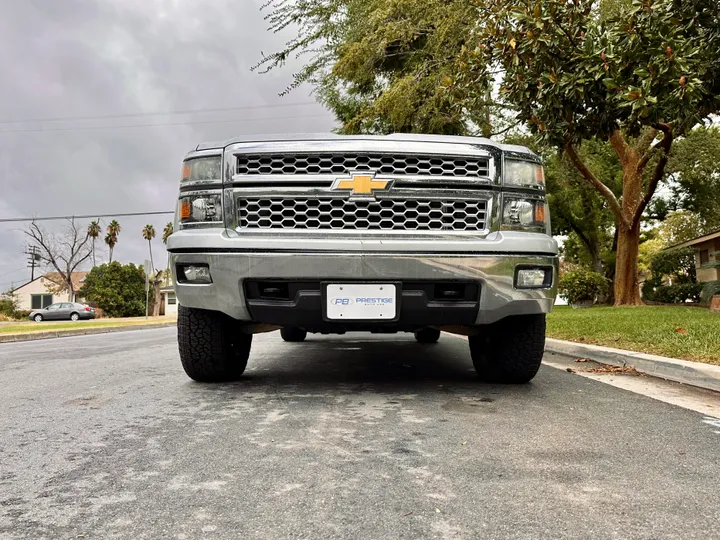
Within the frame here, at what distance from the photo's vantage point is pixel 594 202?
90.7ft

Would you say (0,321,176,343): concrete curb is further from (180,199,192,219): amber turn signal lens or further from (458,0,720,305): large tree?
(180,199,192,219): amber turn signal lens

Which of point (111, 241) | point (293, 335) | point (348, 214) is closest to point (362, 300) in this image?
point (348, 214)

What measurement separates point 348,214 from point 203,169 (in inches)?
38.6

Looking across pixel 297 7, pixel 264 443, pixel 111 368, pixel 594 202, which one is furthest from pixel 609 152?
pixel 264 443

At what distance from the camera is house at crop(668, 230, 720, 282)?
24.7m

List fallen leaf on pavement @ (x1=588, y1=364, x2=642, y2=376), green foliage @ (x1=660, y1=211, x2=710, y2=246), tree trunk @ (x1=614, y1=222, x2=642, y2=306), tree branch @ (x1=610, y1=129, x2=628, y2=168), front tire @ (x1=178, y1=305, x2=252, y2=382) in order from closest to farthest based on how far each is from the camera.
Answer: front tire @ (x1=178, y1=305, x2=252, y2=382)
fallen leaf on pavement @ (x1=588, y1=364, x2=642, y2=376)
tree branch @ (x1=610, y1=129, x2=628, y2=168)
tree trunk @ (x1=614, y1=222, x2=642, y2=306)
green foliage @ (x1=660, y1=211, x2=710, y2=246)

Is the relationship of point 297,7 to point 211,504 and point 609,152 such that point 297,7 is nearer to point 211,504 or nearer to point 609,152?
point 211,504

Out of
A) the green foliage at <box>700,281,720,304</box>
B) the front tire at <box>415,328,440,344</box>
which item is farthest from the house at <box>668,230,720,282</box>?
the front tire at <box>415,328,440,344</box>

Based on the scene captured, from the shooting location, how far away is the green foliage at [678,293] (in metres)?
23.6

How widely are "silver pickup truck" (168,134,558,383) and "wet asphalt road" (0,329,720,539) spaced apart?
1.99ft

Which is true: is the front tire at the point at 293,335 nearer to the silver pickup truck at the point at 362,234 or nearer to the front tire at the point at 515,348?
the front tire at the point at 515,348

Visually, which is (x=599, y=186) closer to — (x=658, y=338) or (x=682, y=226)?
(x=658, y=338)

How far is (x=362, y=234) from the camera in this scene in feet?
12.2

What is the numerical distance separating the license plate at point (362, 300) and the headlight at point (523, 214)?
85cm
